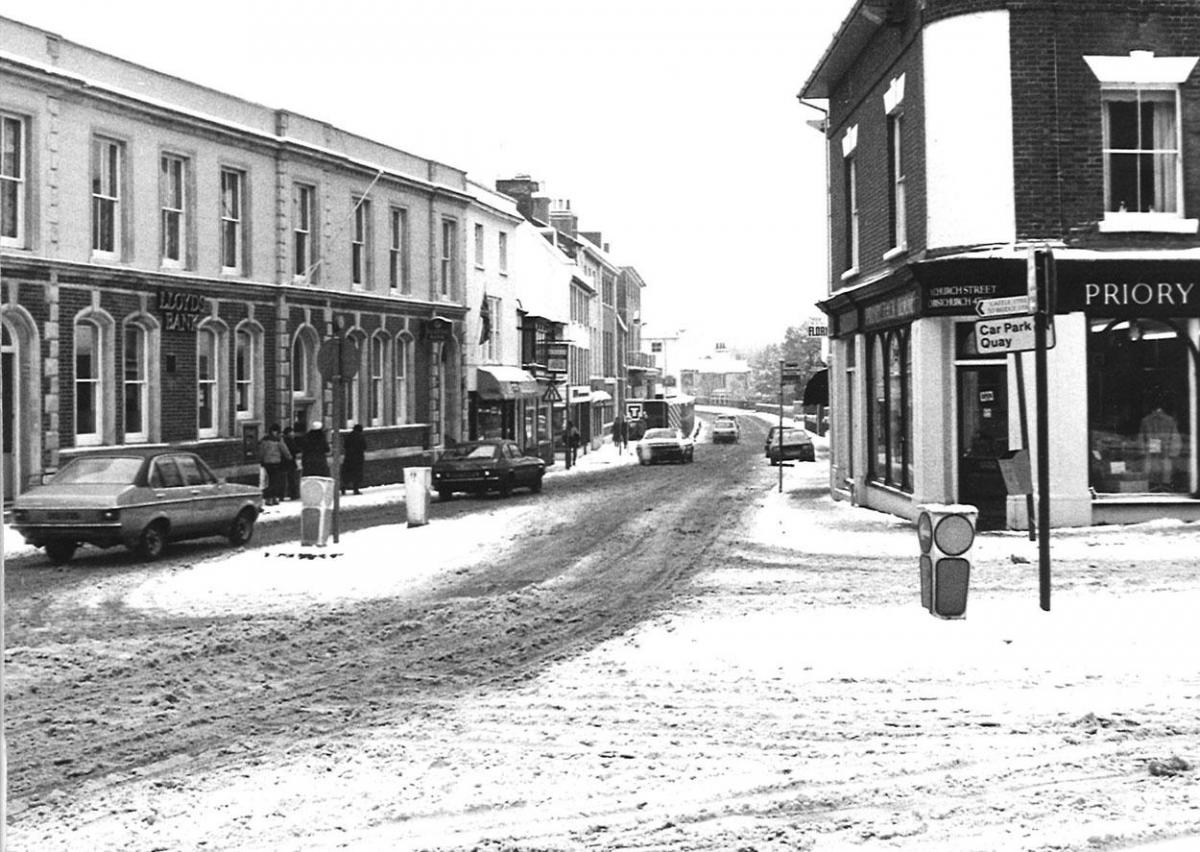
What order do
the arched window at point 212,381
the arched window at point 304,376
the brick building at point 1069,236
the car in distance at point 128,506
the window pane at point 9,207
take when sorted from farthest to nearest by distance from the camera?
the arched window at point 304,376 < the arched window at point 212,381 < the window pane at point 9,207 < the brick building at point 1069,236 < the car in distance at point 128,506

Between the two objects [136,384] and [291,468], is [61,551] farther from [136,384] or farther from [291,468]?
[291,468]

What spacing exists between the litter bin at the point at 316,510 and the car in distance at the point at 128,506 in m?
1.69

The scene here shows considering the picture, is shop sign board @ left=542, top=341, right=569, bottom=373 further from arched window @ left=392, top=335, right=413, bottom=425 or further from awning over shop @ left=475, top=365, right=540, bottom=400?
arched window @ left=392, top=335, right=413, bottom=425

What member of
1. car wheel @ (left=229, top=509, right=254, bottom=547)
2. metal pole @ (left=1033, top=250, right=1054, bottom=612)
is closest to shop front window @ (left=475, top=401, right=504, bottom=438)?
car wheel @ (left=229, top=509, right=254, bottom=547)

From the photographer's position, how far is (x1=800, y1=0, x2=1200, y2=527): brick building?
18.6m

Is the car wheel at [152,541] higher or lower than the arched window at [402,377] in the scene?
lower

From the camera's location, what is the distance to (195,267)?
2827 centimetres

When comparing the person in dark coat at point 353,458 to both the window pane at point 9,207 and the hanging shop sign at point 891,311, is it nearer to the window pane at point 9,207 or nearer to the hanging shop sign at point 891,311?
the window pane at point 9,207

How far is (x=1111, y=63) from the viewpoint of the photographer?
18609mm

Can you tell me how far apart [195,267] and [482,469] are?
7487mm

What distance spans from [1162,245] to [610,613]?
1087 cm

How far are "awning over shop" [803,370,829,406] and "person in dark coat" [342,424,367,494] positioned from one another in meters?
10.5

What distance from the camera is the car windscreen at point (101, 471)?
17.0 meters

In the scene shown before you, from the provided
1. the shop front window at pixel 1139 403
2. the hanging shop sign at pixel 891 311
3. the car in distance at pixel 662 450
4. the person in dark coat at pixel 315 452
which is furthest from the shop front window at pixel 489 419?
the shop front window at pixel 1139 403
